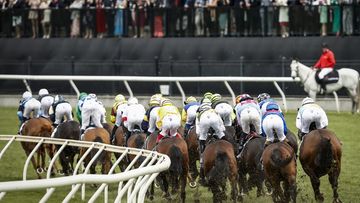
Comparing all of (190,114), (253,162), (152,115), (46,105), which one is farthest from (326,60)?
(253,162)

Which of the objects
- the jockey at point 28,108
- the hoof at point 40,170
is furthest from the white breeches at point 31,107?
the hoof at point 40,170

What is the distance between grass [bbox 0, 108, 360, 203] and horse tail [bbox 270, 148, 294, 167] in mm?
872

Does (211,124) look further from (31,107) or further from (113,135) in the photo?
(31,107)

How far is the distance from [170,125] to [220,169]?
1102mm

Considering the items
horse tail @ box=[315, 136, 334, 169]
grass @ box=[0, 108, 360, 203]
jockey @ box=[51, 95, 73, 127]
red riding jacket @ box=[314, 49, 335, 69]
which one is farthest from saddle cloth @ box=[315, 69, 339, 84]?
horse tail @ box=[315, 136, 334, 169]

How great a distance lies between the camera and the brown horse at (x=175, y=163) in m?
16.2

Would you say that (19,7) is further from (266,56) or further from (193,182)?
(193,182)

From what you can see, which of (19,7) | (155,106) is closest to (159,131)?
(155,106)

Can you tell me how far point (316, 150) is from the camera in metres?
15.9

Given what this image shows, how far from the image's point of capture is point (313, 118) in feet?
52.9

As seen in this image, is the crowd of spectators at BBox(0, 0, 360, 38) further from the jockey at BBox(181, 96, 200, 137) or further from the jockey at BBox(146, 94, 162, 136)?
the jockey at BBox(146, 94, 162, 136)

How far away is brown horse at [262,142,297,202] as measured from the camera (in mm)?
15172

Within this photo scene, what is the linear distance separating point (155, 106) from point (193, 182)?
5.04ft

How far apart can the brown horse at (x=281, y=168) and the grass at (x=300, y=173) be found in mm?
603
